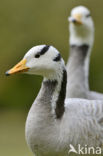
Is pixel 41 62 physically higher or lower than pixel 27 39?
higher

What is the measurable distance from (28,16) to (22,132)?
289cm

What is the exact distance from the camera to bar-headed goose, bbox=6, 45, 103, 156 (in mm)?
4188

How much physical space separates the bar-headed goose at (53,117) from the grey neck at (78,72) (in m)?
1.59

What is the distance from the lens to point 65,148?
421 centimetres

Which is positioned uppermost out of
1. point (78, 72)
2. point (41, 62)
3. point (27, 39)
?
point (41, 62)

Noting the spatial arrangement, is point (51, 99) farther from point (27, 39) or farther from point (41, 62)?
point (27, 39)

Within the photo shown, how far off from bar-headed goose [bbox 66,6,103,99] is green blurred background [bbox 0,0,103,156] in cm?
302

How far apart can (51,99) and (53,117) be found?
0.18 meters

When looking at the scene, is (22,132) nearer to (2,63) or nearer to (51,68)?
(2,63)

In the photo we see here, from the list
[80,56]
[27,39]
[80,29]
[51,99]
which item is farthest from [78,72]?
[27,39]

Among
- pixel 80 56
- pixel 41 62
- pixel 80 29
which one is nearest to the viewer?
pixel 41 62

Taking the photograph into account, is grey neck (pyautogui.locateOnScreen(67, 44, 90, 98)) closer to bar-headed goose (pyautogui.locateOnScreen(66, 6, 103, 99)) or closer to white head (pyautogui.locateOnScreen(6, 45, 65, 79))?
bar-headed goose (pyautogui.locateOnScreen(66, 6, 103, 99))

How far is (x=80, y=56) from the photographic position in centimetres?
654

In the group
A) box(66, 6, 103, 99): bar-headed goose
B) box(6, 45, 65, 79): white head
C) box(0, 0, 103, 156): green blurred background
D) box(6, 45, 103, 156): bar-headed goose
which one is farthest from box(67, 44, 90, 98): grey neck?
box(0, 0, 103, 156): green blurred background
